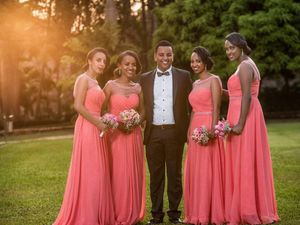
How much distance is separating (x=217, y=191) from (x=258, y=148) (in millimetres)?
820

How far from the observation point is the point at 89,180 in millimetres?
7684

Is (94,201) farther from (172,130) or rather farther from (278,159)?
(278,159)

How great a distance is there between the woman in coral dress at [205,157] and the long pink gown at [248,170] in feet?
0.50

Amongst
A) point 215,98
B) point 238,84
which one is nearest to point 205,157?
point 215,98

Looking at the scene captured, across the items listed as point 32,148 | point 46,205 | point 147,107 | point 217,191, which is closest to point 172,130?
point 147,107

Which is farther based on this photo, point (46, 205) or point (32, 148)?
point (32, 148)

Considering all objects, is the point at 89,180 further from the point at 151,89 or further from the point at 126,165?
the point at 151,89

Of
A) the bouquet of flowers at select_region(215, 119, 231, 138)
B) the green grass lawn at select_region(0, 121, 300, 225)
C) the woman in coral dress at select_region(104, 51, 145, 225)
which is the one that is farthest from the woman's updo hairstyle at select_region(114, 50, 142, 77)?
the green grass lawn at select_region(0, 121, 300, 225)

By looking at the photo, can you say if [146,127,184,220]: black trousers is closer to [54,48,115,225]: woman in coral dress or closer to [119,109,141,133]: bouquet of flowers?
[119,109,141,133]: bouquet of flowers

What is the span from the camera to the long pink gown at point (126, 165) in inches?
314

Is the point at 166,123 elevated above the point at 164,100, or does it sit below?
below

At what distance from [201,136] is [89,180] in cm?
165

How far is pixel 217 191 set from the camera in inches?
305

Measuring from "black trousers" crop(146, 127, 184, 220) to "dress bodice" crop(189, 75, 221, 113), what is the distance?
0.49 meters
